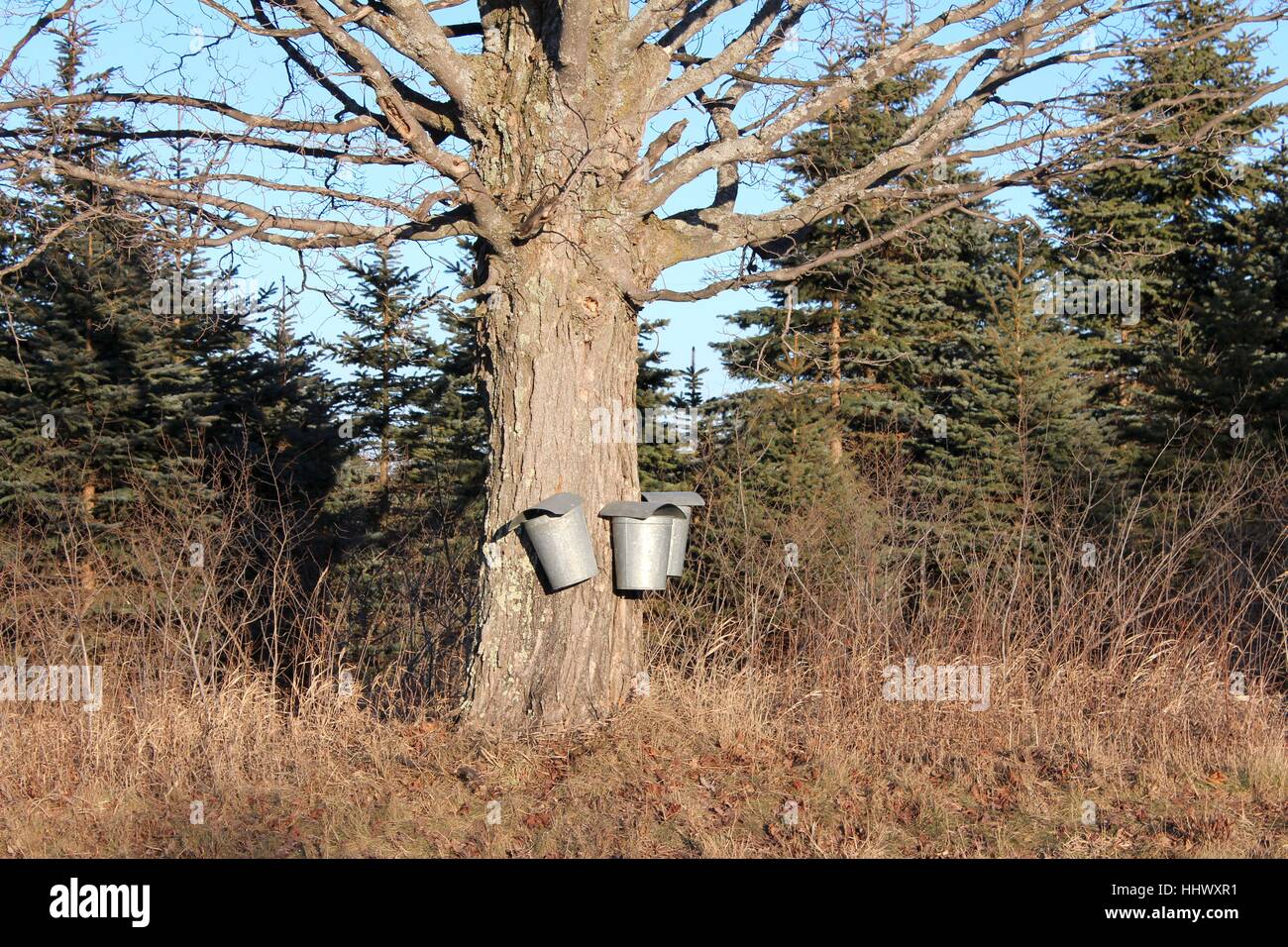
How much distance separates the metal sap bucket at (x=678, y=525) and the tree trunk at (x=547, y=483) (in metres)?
0.30

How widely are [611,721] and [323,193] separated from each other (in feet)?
10.9

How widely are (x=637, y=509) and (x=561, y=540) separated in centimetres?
46

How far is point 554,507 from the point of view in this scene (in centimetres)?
612

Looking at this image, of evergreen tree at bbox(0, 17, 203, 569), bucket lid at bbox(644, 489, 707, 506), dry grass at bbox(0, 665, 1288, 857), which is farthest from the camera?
evergreen tree at bbox(0, 17, 203, 569)

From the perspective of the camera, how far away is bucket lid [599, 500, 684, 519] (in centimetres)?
635

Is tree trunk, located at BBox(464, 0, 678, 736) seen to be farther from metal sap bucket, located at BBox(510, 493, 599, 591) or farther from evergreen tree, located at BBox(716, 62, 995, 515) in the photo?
evergreen tree, located at BBox(716, 62, 995, 515)

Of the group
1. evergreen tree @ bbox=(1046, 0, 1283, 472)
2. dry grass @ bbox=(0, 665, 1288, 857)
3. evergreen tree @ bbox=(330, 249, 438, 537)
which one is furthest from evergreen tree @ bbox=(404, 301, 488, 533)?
dry grass @ bbox=(0, 665, 1288, 857)

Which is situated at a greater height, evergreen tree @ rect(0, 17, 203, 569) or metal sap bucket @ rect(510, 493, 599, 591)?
evergreen tree @ rect(0, 17, 203, 569)

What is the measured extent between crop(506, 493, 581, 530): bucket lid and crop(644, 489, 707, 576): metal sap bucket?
1.74 feet

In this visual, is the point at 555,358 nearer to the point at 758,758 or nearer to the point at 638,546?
the point at 638,546

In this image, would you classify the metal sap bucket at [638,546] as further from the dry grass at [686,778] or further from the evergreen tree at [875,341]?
the evergreen tree at [875,341]

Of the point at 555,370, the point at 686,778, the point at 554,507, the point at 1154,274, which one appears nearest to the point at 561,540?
the point at 554,507

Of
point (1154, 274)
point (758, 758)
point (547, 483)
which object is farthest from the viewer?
point (1154, 274)
